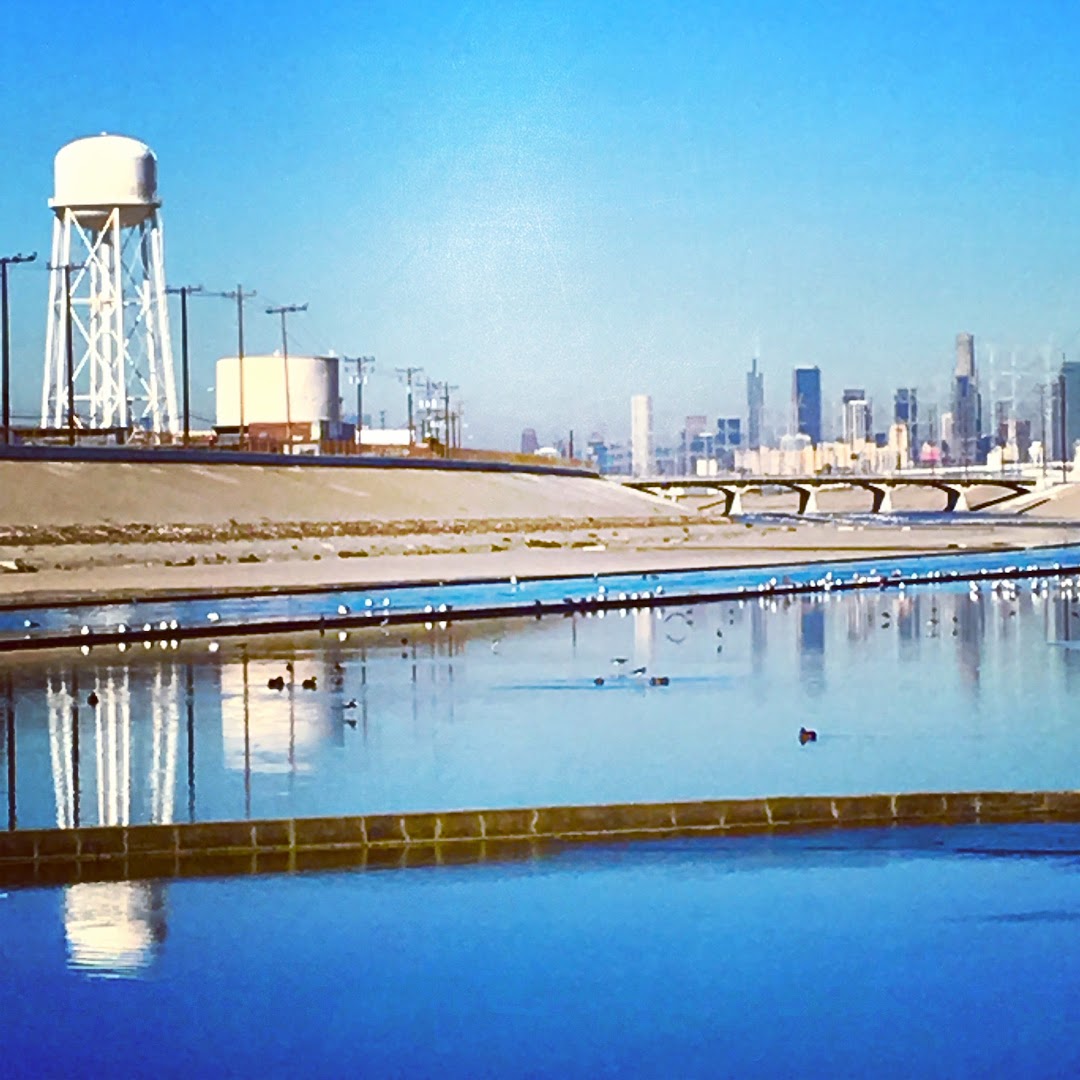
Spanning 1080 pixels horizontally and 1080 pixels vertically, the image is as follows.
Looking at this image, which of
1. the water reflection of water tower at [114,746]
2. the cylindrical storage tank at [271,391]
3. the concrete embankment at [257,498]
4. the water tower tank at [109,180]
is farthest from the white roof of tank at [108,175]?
the water reflection of water tower at [114,746]

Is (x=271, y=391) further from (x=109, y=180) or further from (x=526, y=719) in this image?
(x=526, y=719)

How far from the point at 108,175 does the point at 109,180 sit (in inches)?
10.3

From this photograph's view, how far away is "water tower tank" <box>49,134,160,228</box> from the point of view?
11500cm

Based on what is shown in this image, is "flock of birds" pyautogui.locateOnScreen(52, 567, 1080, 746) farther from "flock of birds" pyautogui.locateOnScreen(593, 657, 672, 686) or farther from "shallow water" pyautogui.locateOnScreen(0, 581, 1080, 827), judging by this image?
"shallow water" pyautogui.locateOnScreen(0, 581, 1080, 827)

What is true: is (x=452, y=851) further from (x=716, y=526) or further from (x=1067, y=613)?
(x=716, y=526)

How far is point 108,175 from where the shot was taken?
115 m

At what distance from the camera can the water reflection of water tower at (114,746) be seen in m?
18.5

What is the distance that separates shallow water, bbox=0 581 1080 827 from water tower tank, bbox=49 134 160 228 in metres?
78.6

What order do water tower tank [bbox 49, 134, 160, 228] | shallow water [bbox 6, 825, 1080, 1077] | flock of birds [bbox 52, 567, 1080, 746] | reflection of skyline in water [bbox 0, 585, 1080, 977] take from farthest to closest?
water tower tank [bbox 49, 134, 160, 228]
flock of birds [bbox 52, 567, 1080, 746]
reflection of skyline in water [bbox 0, 585, 1080, 977]
shallow water [bbox 6, 825, 1080, 1077]

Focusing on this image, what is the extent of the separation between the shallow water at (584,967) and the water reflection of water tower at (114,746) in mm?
3052

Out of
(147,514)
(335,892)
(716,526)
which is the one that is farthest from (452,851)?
(716,526)

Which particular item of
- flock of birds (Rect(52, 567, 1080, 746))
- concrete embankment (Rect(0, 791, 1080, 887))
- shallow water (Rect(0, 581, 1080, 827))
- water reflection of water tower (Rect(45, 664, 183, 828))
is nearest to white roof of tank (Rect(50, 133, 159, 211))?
flock of birds (Rect(52, 567, 1080, 746))

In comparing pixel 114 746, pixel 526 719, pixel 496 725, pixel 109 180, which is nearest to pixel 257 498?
pixel 109 180

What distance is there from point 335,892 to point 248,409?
450 ft
